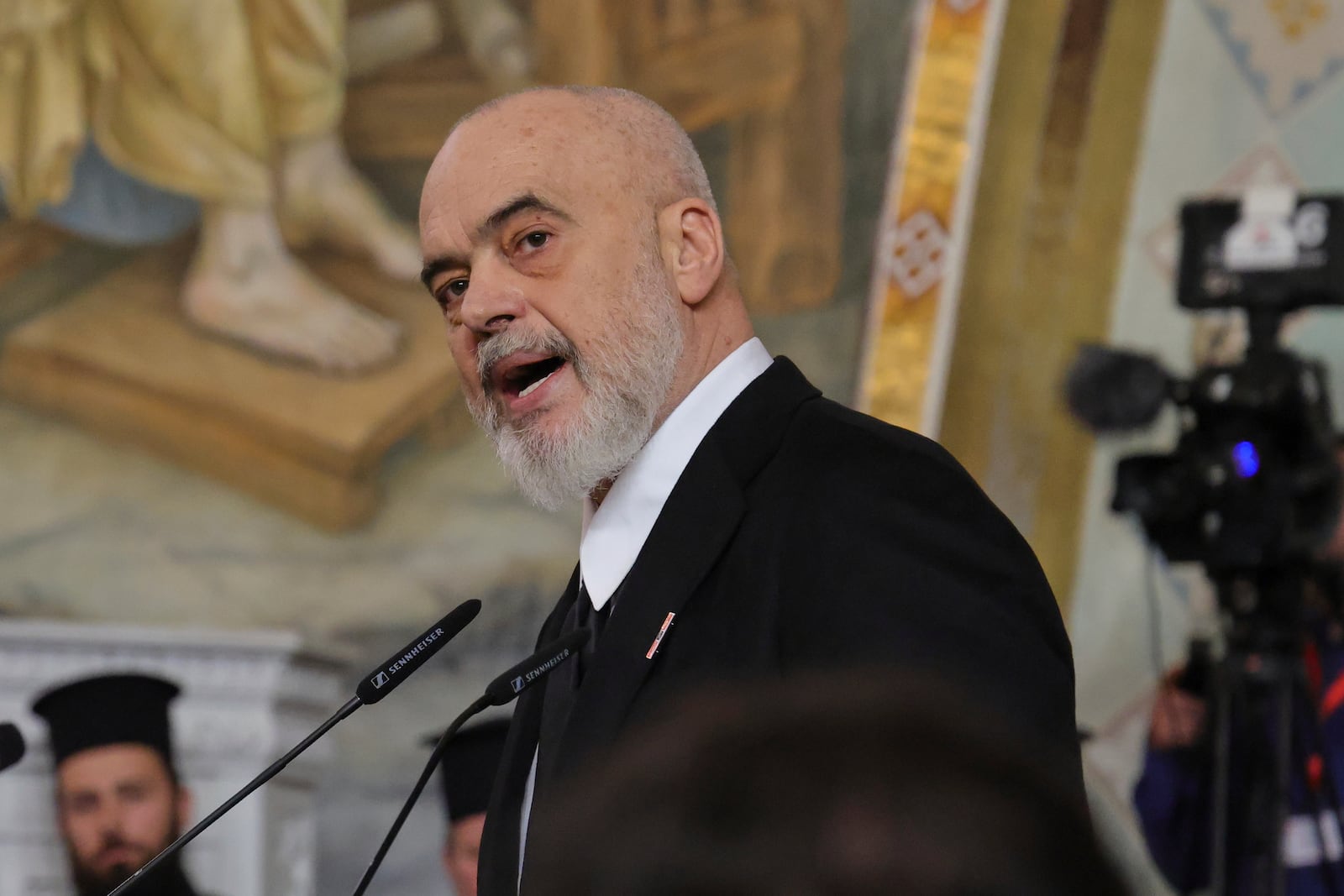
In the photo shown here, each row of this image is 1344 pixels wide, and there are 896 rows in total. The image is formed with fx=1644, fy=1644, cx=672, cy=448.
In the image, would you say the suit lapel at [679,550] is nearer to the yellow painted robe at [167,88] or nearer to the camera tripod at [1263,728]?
the camera tripod at [1263,728]

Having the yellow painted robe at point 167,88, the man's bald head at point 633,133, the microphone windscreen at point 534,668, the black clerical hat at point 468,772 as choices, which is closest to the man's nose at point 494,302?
the man's bald head at point 633,133

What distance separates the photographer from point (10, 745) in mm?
1899

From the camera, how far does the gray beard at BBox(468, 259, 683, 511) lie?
6.68 feet

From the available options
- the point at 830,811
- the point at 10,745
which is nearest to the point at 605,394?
the point at 10,745

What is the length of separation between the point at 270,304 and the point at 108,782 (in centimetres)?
147

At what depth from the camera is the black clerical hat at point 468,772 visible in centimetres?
445

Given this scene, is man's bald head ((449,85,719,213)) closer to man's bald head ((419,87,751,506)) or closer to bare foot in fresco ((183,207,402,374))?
man's bald head ((419,87,751,506))

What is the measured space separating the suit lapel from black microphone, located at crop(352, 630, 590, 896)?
0.18 ft

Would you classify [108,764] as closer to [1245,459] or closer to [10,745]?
[10,745]

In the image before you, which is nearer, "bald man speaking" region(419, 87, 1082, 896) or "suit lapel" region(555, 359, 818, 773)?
"bald man speaking" region(419, 87, 1082, 896)

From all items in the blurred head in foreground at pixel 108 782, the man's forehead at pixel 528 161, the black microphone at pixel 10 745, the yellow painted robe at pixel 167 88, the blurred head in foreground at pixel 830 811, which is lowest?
the blurred head in foreground at pixel 108 782

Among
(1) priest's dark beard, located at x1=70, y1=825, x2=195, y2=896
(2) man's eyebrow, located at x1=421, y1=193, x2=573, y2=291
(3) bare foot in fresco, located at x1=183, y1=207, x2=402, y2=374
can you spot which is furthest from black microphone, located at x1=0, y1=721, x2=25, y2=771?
(3) bare foot in fresco, located at x1=183, y1=207, x2=402, y2=374

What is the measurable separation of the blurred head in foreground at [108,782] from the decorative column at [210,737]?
0.08 metres

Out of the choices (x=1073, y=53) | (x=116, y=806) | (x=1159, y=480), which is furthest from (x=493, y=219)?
(x=1073, y=53)
